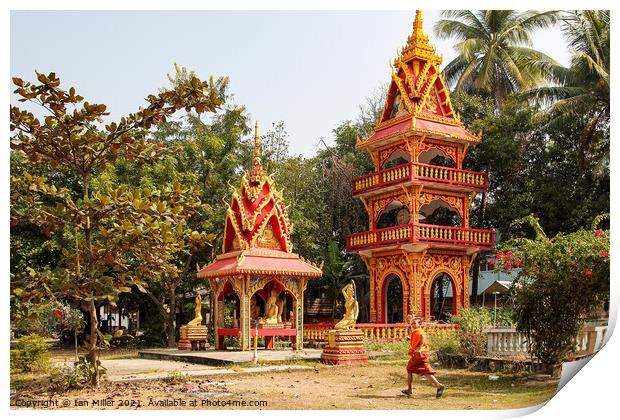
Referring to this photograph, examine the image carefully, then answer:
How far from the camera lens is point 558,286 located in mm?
12328

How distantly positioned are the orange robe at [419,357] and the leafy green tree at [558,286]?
2.95m

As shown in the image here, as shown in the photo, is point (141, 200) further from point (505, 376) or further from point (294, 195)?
point (294, 195)

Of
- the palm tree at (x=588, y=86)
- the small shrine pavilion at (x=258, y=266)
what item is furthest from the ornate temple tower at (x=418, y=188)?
the small shrine pavilion at (x=258, y=266)

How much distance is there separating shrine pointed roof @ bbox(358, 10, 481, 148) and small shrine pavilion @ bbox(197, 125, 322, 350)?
554cm

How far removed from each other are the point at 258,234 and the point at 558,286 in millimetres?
7941

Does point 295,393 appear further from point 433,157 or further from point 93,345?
point 433,157

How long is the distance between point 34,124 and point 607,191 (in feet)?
54.4

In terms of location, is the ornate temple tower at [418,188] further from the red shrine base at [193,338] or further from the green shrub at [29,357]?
the green shrub at [29,357]

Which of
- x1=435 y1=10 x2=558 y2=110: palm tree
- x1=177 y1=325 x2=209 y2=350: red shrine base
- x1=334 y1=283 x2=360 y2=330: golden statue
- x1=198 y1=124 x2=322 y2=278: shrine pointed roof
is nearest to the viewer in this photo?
x1=334 y1=283 x2=360 y2=330: golden statue

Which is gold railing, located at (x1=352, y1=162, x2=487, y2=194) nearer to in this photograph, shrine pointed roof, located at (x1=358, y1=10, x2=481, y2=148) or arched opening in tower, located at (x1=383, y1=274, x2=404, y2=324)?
shrine pointed roof, located at (x1=358, y1=10, x2=481, y2=148)

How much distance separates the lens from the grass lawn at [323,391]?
9.98m

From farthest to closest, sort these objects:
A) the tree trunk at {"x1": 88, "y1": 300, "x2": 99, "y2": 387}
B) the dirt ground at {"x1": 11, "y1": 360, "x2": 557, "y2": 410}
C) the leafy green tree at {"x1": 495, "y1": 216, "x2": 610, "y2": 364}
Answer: the leafy green tree at {"x1": 495, "y1": 216, "x2": 610, "y2": 364} → the tree trunk at {"x1": 88, "y1": 300, "x2": 99, "y2": 387} → the dirt ground at {"x1": 11, "y1": 360, "x2": 557, "y2": 410}

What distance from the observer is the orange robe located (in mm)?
10588

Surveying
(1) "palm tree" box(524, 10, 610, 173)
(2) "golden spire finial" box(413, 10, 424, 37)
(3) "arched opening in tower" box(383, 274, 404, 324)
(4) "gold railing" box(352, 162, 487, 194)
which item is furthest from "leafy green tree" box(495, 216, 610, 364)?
(3) "arched opening in tower" box(383, 274, 404, 324)
